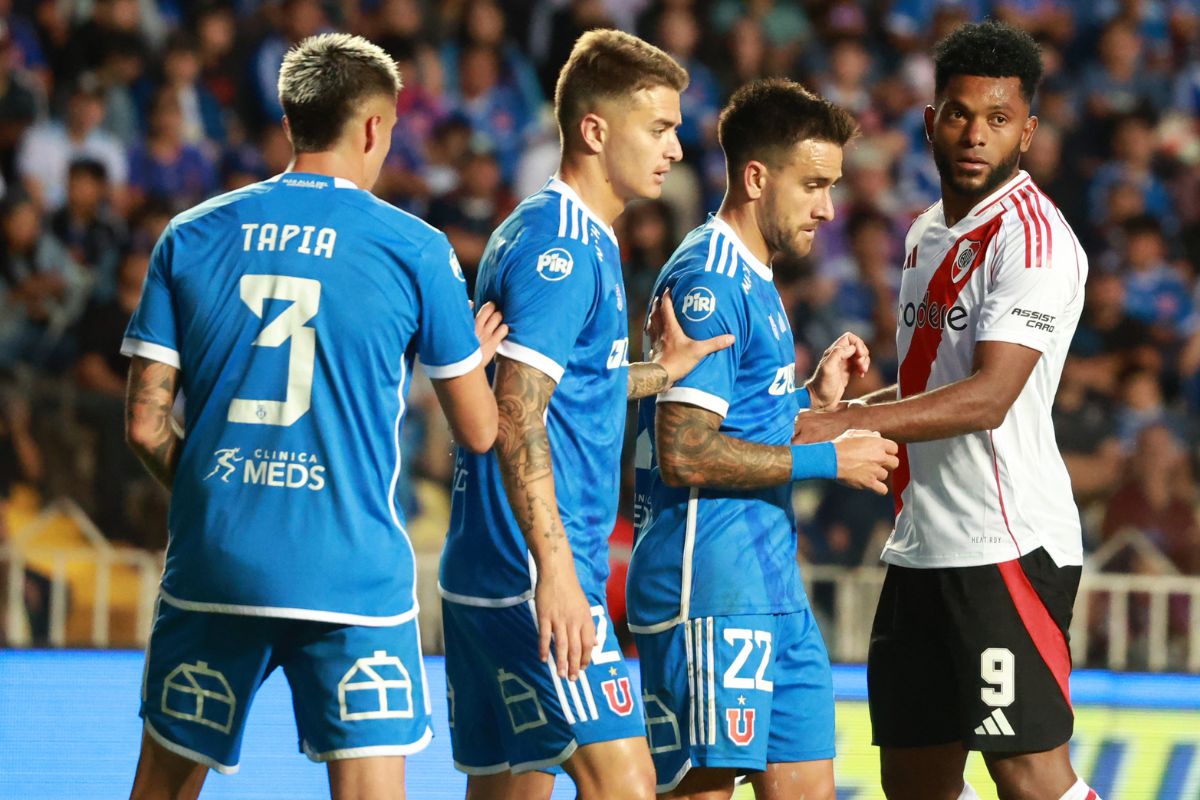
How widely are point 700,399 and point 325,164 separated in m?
1.19

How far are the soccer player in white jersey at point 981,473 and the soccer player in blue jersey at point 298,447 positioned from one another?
1396 millimetres

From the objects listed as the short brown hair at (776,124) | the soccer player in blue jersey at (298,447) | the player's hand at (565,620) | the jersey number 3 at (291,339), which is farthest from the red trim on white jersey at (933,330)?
Answer: the jersey number 3 at (291,339)

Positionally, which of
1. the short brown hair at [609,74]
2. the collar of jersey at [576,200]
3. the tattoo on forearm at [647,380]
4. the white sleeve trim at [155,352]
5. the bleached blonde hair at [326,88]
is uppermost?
the short brown hair at [609,74]

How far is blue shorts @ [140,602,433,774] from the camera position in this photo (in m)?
3.65

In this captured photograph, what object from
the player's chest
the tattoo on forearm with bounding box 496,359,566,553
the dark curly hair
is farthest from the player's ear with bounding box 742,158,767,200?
the tattoo on forearm with bounding box 496,359,566,553

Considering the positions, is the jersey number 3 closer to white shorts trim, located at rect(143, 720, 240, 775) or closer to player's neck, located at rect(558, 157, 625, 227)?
white shorts trim, located at rect(143, 720, 240, 775)

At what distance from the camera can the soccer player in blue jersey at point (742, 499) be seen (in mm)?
4410

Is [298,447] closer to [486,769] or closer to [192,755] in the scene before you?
[192,755]

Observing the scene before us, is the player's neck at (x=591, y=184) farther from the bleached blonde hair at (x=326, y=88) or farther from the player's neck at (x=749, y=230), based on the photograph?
the bleached blonde hair at (x=326, y=88)

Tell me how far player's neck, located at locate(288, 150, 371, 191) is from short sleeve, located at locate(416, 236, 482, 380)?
0.90 feet

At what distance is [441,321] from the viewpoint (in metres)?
3.74

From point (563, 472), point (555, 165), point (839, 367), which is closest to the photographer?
point (563, 472)

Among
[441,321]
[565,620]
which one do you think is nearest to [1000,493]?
[565,620]

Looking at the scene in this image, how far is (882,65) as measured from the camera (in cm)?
1220
